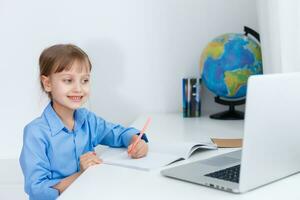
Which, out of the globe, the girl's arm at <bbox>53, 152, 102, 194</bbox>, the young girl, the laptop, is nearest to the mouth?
the young girl

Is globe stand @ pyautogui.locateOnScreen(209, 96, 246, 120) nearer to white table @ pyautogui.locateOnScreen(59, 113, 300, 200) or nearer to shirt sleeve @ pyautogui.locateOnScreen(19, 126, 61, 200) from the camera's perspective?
white table @ pyautogui.locateOnScreen(59, 113, 300, 200)

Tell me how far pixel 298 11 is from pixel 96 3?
3.22ft

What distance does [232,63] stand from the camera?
5.57 ft

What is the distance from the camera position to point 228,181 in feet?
2.97

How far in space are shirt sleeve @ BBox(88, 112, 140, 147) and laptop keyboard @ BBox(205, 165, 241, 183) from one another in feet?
1.37

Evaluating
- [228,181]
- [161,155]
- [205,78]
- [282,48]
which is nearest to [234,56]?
[205,78]

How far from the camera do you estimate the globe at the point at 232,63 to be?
1.70 m

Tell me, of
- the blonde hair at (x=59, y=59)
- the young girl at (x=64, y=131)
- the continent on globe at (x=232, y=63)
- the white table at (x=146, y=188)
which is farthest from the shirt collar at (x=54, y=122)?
the continent on globe at (x=232, y=63)

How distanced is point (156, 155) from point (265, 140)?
410 millimetres

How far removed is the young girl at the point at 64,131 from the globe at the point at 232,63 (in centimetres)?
52

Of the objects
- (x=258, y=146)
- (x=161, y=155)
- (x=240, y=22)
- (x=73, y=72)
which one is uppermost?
(x=240, y=22)

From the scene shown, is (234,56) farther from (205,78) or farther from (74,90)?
(74,90)

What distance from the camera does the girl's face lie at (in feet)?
4.24

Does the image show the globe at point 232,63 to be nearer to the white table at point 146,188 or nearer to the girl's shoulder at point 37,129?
the white table at point 146,188
